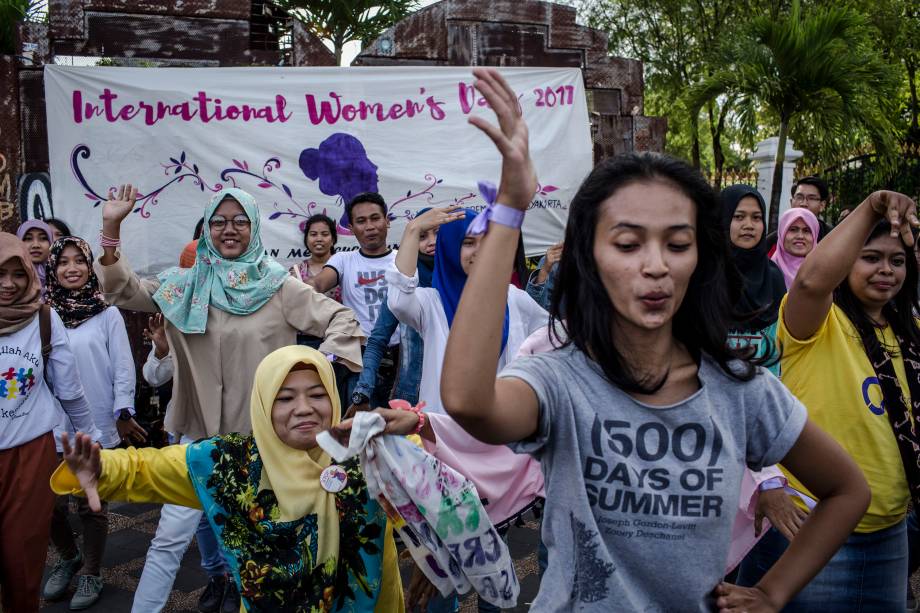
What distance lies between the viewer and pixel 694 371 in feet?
4.85

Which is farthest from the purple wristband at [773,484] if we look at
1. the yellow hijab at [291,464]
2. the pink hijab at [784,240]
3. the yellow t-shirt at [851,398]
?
the pink hijab at [784,240]

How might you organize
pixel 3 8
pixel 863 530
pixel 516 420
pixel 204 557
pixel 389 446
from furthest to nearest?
pixel 3 8 → pixel 204 557 → pixel 863 530 → pixel 389 446 → pixel 516 420

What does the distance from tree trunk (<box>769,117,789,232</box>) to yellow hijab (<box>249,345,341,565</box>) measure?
24.2ft

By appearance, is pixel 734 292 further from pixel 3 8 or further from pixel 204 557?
pixel 3 8

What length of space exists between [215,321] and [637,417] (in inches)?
98.0

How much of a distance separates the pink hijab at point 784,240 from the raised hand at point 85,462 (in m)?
3.44

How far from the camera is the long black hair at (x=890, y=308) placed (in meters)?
2.34

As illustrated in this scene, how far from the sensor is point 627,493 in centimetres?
137

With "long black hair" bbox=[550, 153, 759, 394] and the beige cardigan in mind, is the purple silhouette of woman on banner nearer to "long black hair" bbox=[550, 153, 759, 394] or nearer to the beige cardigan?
the beige cardigan

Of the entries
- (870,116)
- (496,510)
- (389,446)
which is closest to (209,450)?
(389,446)

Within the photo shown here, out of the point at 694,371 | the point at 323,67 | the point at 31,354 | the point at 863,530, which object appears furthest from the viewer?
the point at 323,67

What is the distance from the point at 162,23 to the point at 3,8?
504 centimetres

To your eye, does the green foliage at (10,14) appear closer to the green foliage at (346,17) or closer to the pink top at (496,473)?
the green foliage at (346,17)

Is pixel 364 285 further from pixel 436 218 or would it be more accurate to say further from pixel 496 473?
pixel 496 473
